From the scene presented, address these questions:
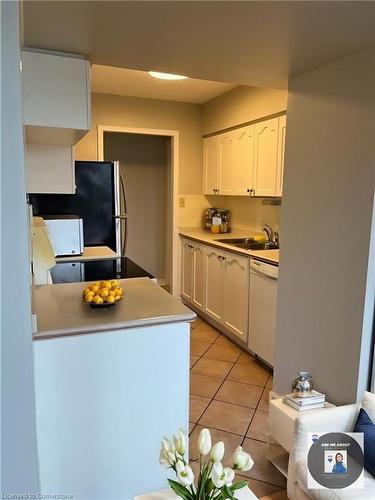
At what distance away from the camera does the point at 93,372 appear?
1.58m

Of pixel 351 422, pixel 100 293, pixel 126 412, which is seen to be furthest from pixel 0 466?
pixel 351 422

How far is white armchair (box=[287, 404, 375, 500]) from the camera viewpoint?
54.8 inches

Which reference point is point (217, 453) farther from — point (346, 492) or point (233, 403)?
point (233, 403)

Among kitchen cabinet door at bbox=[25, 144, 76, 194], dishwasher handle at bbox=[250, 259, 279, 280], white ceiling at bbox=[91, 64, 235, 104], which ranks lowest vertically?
dishwasher handle at bbox=[250, 259, 279, 280]

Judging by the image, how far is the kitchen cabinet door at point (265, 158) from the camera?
10.9 feet

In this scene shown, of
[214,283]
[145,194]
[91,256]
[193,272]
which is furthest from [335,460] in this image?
[145,194]

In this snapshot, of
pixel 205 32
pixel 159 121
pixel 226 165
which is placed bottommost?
pixel 226 165

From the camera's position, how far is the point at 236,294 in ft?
11.6

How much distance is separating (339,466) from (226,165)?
10.7 feet

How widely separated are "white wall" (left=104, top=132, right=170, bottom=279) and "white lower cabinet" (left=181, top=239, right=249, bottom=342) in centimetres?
109

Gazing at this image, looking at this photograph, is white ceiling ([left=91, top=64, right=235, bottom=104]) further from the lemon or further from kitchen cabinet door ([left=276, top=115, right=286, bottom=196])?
the lemon

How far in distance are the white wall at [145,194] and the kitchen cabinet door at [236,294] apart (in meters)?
2.23

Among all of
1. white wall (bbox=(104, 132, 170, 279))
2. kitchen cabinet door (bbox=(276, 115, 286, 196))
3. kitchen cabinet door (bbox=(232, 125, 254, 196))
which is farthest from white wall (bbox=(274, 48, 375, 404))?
white wall (bbox=(104, 132, 170, 279))

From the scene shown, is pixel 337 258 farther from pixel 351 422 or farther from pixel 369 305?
pixel 351 422
